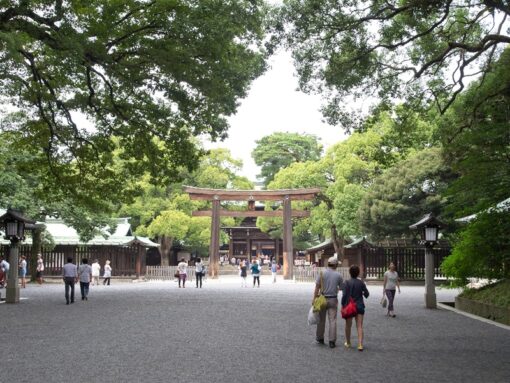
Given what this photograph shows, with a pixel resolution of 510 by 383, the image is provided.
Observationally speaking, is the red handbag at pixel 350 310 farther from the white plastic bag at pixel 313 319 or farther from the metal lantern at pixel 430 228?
the metal lantern at pixel 430 228

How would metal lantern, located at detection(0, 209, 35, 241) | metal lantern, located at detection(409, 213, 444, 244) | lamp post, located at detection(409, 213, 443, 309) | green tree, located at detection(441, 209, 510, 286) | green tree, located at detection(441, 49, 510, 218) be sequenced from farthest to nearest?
1. metal lantern, located at detection(0, 209, 35, 241)
2. metal lantern, located at detection(409, 213, 444, 244)
3. lamp post, located at detection(409, 213, 443, 309)
4. green tree, located at detection(441, 209, 510, 286)
5. green tree, located at detection(441, 49, 510, 218)

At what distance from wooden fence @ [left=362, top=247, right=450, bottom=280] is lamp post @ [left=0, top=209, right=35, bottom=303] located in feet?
67.0

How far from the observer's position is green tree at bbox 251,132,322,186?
63906mm

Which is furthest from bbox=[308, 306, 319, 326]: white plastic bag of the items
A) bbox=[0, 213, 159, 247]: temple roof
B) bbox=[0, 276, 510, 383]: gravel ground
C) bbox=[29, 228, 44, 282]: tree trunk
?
bbox=[0, 213, 159, 247]: temple roof

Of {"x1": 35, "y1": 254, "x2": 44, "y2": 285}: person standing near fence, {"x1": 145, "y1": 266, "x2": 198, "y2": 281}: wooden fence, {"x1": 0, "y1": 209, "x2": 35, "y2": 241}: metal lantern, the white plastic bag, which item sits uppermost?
{"x1": 0, "y1": 209, "x2": 35, "y2": 241}: metal lantern

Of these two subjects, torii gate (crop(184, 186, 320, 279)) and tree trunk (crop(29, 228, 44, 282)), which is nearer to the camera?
tree trunk (crop(29, 228, 44, 282))

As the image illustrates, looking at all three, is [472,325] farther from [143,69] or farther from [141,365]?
[143,69]

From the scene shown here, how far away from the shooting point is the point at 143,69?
15.7 meters

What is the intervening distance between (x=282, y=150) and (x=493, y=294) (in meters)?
49.6

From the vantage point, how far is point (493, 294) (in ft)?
53.1

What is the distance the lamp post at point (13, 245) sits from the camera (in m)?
19.5

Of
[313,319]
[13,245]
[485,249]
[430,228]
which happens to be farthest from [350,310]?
[13,245]

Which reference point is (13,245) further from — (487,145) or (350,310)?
(487,145)

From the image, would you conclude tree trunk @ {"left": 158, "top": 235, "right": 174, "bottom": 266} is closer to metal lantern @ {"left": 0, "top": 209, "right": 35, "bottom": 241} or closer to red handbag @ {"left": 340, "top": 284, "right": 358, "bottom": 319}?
metal lantern @ {"left": 0, "top": 209, "right": 35, "bottom": 241}
